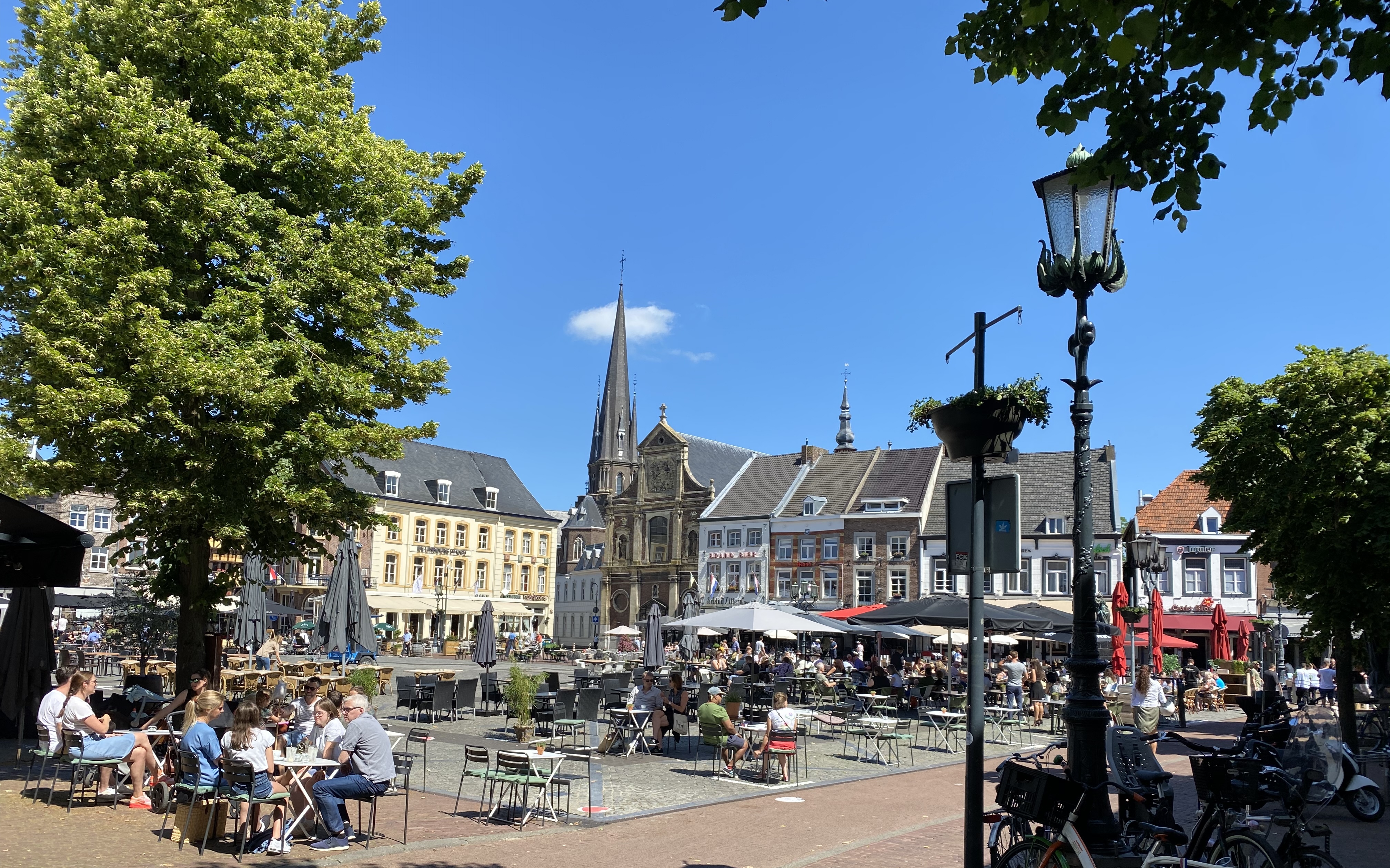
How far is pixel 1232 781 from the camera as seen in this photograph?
684 centimetres

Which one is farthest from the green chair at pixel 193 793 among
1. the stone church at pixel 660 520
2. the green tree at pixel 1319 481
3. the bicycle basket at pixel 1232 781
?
the stone church at pixel 660 520

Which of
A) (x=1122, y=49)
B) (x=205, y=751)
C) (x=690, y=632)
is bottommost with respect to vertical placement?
(x=690, y=632)

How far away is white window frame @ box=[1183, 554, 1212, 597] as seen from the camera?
147ft

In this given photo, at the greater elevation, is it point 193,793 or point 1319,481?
point 1319,481

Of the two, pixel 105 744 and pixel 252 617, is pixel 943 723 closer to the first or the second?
pixel 105 744

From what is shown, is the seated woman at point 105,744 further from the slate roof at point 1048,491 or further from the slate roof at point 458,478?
the slate roof at point 458,478

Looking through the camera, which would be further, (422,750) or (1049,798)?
(422,750)

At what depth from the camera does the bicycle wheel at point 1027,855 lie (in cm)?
615

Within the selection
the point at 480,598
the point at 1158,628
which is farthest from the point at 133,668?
the point at 480,598

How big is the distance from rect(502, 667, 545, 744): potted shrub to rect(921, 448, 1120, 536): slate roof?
31958 millimetres

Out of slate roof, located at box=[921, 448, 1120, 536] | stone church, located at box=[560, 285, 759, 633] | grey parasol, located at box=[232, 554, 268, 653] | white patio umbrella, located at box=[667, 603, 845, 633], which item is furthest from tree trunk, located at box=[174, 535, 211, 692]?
stone church, located at box=[560, 285, 759, 633]

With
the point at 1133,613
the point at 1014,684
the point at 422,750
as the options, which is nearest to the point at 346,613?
the point at 422,750

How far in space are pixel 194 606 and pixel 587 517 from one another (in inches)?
3401

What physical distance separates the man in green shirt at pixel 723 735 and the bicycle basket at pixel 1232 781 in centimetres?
724
